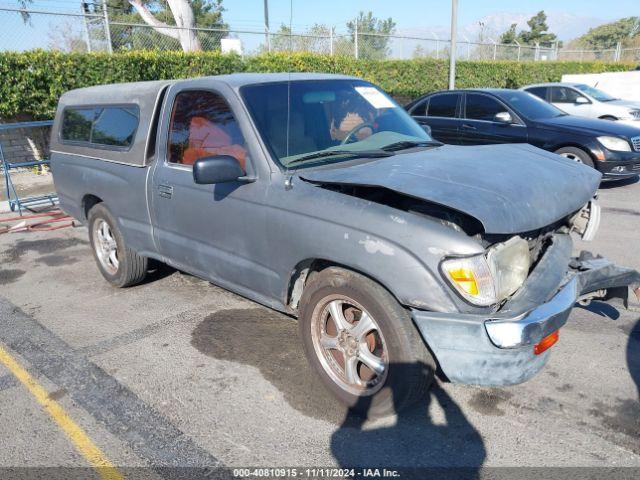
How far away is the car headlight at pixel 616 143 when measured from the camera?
8336mm

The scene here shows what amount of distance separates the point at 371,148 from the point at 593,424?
2181 mm

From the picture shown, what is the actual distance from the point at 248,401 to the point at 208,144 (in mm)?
1819

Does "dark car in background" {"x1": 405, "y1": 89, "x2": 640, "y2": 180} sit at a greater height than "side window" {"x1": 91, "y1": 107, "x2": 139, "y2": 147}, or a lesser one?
lesser

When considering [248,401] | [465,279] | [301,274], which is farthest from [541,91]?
[248,401]

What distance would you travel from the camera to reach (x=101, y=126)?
195 inches

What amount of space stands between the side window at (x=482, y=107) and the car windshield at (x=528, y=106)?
16 cm

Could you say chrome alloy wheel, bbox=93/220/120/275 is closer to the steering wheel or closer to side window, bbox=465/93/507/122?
the steering wheel

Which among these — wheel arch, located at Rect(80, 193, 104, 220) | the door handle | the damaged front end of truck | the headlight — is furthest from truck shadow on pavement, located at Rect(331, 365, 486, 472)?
wheel arch, located at Rect(80, 193, 104, 220)

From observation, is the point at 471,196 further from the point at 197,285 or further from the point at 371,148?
the point at 197,285

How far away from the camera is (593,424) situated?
2900 mm

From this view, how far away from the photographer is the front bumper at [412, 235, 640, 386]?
2.56 meters

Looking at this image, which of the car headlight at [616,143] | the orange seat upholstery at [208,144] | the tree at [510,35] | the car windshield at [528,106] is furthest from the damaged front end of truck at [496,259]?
the tree at [510,35]

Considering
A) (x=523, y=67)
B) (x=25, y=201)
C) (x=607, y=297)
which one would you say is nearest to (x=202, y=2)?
(x=523, y=67)

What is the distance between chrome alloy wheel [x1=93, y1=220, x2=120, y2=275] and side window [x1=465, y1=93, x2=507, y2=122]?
6.64 metres
